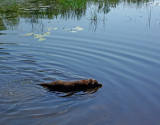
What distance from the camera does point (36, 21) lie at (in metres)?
12.1

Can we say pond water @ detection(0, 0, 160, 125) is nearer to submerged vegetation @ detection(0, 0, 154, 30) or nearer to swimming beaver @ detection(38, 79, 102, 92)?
submerged vegetation @ detection(0, 0, 154, 30)

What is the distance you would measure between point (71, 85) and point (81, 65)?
1702 mm

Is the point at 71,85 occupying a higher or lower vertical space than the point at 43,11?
lower

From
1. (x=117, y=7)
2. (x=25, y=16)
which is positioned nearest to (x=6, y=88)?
(x=25, y=16)

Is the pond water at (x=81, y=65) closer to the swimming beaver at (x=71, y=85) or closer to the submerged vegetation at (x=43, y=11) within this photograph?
the submerged vegetation at (x=43, y=11)

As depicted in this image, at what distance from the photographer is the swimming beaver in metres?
5.73

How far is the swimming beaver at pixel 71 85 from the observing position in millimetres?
5734

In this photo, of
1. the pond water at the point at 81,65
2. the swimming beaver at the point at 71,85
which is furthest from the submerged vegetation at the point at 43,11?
the swimming beaver at the point at 71,85

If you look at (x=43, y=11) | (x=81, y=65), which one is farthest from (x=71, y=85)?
(x=43, y=11)

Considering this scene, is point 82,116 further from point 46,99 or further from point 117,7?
point 117,7

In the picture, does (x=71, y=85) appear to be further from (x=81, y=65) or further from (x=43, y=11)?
(x=43, y=11)

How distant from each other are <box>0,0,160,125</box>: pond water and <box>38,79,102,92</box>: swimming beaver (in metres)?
0.20

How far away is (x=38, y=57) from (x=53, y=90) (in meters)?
2.46

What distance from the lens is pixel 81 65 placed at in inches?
291
